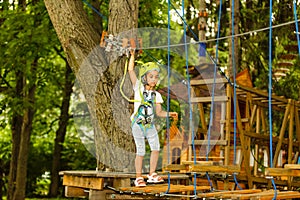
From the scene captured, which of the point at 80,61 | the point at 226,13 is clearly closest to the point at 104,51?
the point at 80,61

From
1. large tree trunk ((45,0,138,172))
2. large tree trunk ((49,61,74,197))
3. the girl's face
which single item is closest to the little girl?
the girl's face

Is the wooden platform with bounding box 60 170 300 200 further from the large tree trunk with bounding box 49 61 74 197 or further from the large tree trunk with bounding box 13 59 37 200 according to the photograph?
the large tree trunk with bounding box 49 61 74 197

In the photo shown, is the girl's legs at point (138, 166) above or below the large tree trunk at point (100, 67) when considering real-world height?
below

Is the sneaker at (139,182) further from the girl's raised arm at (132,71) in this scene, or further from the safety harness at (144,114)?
the girl's raised arm at (132,71)

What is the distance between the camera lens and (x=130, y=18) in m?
5.94

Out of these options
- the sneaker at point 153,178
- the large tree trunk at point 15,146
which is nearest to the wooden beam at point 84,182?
the sneaker at point 153,178

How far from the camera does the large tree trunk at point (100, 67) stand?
5742 mm

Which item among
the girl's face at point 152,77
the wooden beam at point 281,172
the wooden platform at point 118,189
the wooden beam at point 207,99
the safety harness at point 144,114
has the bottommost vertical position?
the wooden platform at point 118,189

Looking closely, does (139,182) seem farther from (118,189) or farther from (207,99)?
(207,99)

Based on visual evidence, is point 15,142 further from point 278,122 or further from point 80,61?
point 80,61

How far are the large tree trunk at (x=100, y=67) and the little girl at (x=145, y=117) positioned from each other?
0.69 metres

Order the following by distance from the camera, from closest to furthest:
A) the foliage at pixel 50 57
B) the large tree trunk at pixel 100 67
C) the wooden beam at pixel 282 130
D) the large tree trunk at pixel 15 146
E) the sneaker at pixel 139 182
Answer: the sneaker at pixel 139 182, the large tree trunk at pixel 100 67, the wooden beam at pixel 282 130, the foliage at pixel 50 57, the large tree trunk at pixel 15 146

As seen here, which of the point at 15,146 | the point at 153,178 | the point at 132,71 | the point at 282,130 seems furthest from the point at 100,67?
the point at 15,146

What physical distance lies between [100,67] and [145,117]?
1.19 metres
